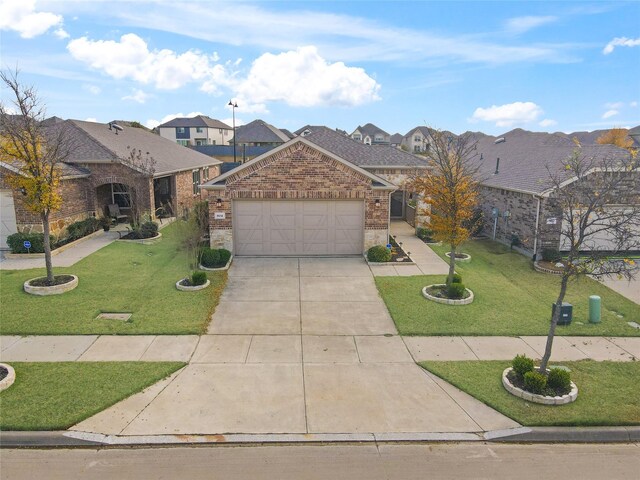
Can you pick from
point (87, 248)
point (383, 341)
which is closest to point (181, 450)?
point (383, 341)

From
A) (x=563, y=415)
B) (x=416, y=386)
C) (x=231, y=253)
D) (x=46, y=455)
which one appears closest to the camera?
(x=46, y=455)

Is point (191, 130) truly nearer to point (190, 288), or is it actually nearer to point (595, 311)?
point (190, 288)

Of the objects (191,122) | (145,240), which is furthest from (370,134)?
(145,240)

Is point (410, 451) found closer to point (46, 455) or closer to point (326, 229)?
point (46, 455)

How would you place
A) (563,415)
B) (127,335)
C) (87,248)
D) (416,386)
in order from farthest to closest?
(87,248) → (127,335) → (416,386) → (563,415)

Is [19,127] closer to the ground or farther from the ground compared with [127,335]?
farther from the ground

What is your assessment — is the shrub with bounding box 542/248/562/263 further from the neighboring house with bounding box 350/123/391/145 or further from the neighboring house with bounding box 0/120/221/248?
the neighboring house with bounding box 350/123/391/145
